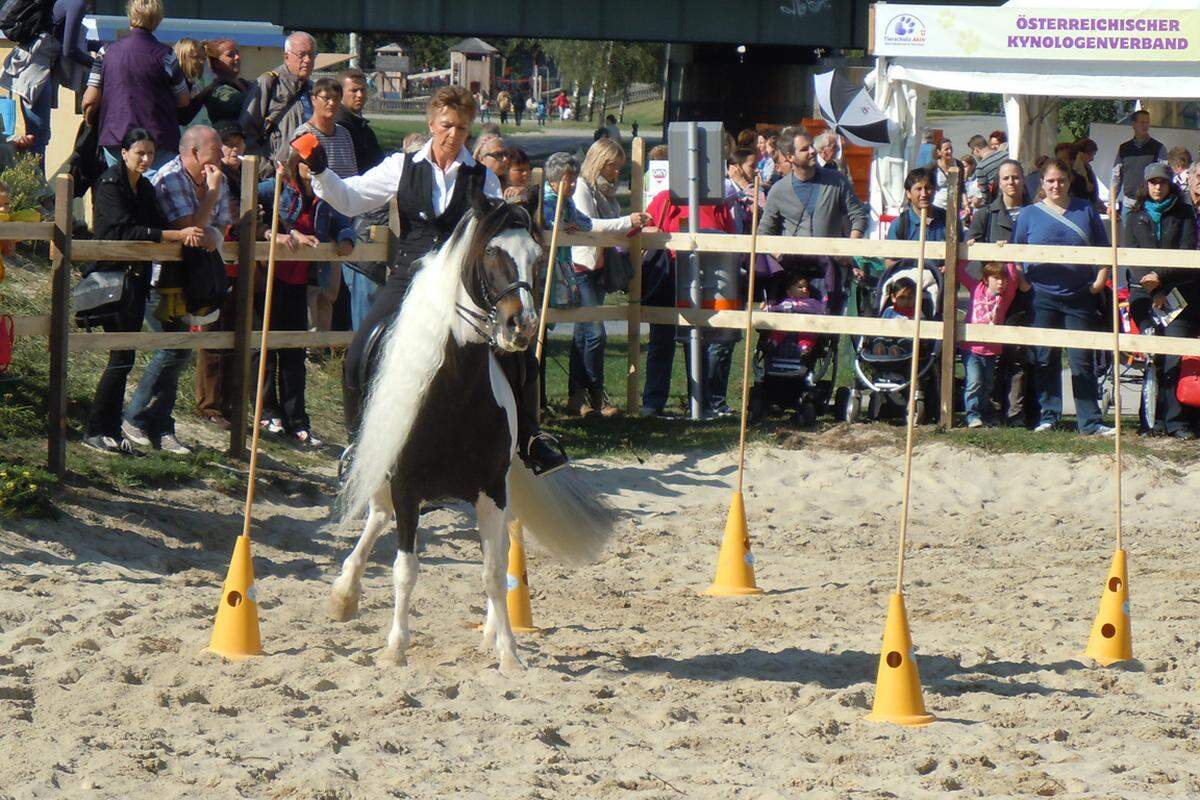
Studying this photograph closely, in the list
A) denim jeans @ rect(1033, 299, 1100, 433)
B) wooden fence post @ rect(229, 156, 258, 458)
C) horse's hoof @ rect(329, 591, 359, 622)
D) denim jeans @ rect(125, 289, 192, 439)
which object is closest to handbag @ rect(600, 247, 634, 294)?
denim jeans @ rect(1033, 299, 1100, 433)

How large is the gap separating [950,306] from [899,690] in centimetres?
660

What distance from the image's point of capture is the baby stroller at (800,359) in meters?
13.1

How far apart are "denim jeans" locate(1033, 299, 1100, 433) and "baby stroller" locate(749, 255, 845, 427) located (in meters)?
1.68

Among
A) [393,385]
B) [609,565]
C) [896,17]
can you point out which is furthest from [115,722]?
[896,17]

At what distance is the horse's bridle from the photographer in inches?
244

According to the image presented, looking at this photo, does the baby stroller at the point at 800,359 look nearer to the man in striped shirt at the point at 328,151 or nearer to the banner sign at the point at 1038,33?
the man in striped shirt at the point at 328,151

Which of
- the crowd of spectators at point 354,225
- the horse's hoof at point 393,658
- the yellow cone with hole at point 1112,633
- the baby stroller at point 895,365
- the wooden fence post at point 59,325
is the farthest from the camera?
the baby stroller at point 895,365

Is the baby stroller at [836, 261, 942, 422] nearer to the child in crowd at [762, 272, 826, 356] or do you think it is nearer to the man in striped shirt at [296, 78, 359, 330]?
the child in crowd at [762, 272, 826, 356]

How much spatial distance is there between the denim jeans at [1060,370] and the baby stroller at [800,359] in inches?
66.0

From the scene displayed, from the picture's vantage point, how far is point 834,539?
1020 centimetres

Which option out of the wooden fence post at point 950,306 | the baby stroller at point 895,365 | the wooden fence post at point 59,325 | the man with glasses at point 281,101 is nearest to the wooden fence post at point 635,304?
the baby stroller at point 895,365

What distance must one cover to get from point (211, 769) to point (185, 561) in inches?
135

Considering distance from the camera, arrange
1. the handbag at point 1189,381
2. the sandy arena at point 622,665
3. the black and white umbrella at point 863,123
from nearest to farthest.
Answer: the sandy arena at point 622,665 → the handbag at point 1189,381 → the black and white umbrella at point 863,123

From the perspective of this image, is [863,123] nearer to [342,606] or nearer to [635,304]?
[635,304]
